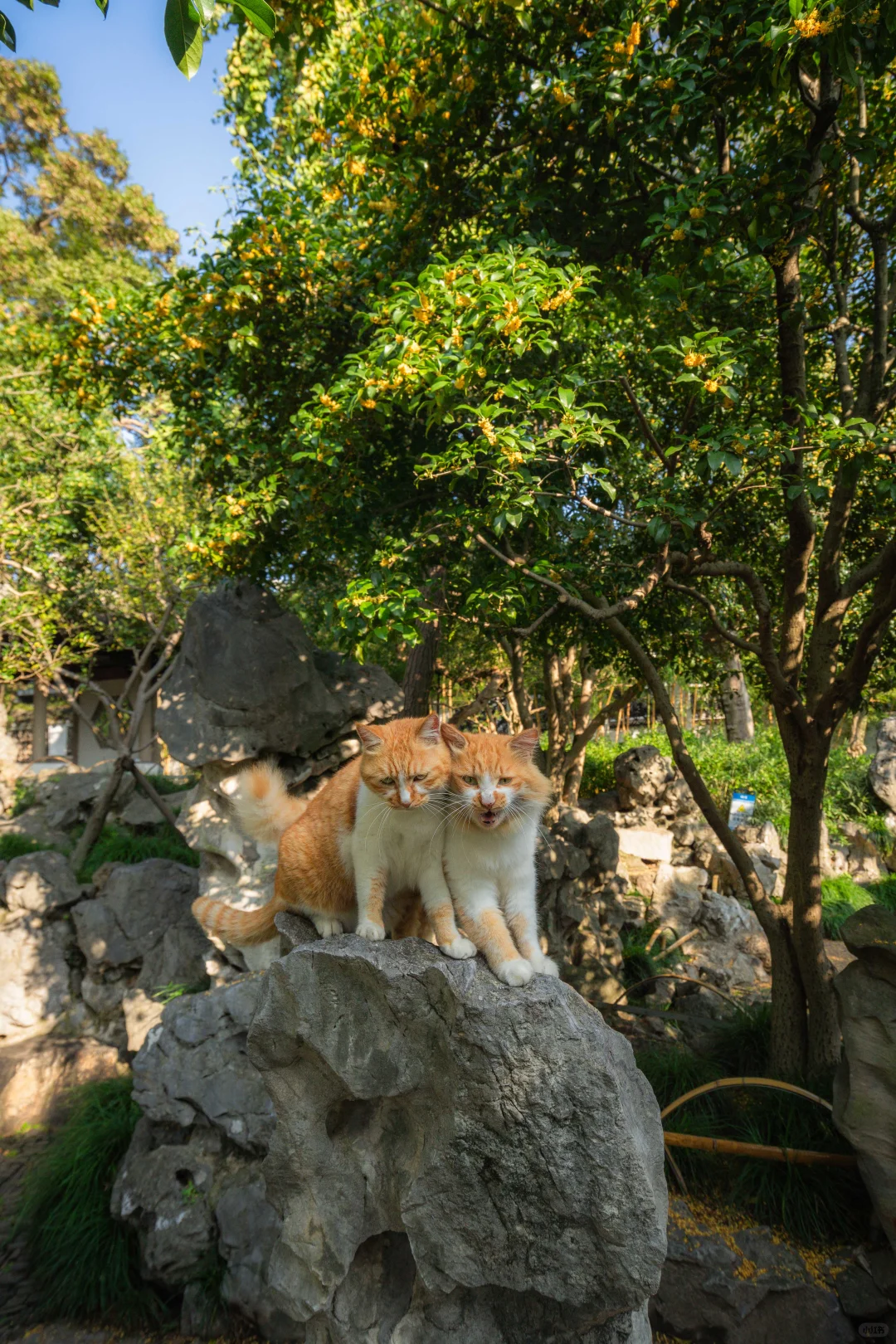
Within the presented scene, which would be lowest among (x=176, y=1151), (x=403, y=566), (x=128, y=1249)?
(x=128, y=1249)

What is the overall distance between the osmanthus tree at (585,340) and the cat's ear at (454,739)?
1.09m

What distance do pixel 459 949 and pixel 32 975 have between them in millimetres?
6085

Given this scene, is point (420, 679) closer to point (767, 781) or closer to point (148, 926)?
point (148, 926)

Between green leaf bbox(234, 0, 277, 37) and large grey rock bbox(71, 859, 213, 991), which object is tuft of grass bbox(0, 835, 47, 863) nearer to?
large grey rock bbox(71, 859, 213, 991)

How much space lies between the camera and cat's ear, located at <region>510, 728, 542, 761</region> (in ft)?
7.64

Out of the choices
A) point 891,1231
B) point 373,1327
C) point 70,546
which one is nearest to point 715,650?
point 891,1231

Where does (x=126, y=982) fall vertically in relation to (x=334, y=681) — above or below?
below

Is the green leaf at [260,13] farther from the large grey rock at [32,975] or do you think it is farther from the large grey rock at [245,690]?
the large grey rock at [32,975]

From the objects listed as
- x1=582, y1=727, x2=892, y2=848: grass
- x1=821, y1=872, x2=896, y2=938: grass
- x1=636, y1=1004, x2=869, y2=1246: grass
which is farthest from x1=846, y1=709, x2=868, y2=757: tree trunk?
x1=636, y1=1004, x2=869, y2=1246: grass

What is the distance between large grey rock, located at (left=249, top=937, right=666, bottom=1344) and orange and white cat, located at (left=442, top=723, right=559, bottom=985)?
10 centimetres

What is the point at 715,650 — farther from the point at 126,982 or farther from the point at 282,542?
the point at 126,982

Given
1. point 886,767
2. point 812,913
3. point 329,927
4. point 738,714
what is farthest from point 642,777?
point 329,927

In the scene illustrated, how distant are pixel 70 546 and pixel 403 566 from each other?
26.5 ft

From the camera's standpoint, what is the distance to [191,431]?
5.20 metres
